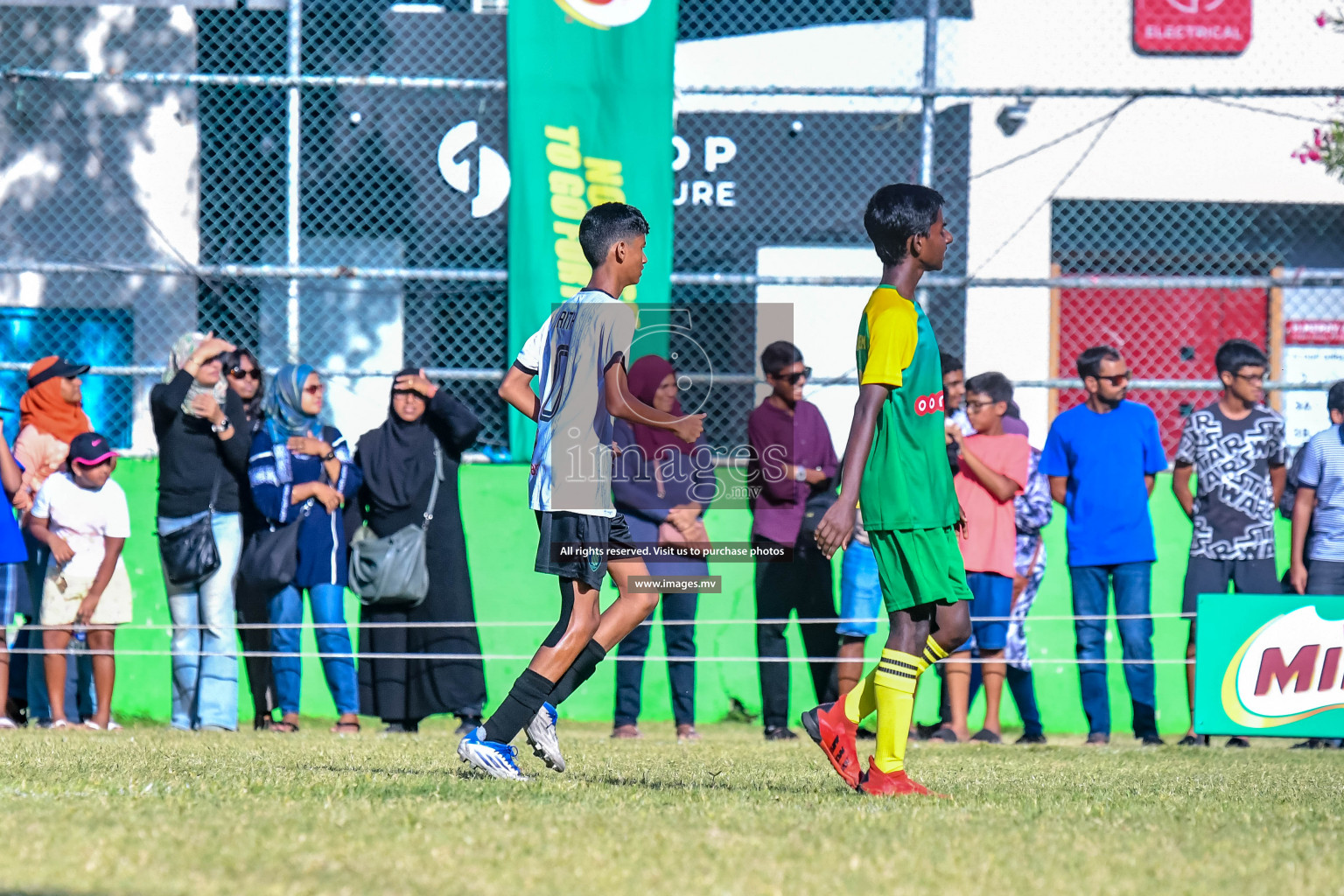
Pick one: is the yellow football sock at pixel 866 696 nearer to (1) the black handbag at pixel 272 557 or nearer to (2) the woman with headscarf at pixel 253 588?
(1) the black handbag at pixel 272 557

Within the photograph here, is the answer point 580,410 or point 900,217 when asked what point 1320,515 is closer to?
point 900,217

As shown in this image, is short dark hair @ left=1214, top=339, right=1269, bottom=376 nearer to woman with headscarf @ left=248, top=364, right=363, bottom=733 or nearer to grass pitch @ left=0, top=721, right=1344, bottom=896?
grass pitch @ left=0, top=721, right=1344, bottom=896

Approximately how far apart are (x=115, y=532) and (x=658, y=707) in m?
3.55

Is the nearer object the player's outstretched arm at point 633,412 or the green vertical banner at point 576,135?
the player's outstretched arm at point 633,412

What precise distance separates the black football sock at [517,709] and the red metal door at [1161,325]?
8487mm

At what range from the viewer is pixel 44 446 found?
31.3ft

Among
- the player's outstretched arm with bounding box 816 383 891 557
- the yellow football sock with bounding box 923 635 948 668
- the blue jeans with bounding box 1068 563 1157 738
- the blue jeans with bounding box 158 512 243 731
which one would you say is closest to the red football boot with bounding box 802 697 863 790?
the yellow football sock with bounding box 923 635 948 668

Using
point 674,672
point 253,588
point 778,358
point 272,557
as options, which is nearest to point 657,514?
point 674,672

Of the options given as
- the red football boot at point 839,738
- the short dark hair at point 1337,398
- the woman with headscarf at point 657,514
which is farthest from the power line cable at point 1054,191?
the red football boot at point 839,738

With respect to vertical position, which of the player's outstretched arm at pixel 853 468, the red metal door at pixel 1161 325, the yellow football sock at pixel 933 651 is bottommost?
the yellow football sock at pixel 933 651

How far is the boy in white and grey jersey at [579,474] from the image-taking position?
524 centimetres

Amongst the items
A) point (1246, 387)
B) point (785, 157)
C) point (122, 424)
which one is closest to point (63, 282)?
point (122, 424)

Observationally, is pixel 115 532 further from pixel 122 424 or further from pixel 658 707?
pixel 658 707

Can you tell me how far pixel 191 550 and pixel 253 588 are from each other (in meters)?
0.47
